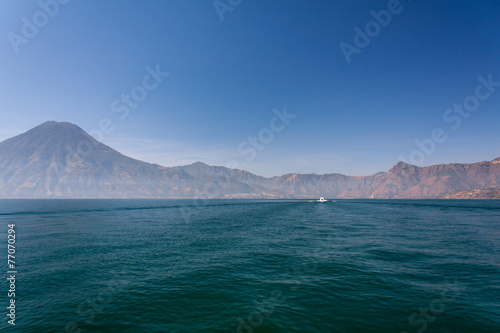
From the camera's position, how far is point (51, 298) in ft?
63.6

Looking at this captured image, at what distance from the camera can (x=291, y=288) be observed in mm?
20547

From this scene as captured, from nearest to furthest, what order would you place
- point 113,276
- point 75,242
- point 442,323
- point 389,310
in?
point 442,323 < point 389,310 < point 113,276 < point 75,242

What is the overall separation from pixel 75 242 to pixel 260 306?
4426cm

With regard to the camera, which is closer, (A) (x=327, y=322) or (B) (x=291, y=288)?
(A) (x=327, y=322)

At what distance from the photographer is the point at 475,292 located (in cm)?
1948

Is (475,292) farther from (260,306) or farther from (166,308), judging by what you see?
(166,308)

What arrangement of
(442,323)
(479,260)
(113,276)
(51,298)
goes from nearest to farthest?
(442,323) → (51,298) → (113,276) → (479,260)

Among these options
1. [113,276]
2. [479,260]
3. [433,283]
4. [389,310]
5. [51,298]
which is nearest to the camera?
[389,310]

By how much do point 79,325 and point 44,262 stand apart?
2220 cm

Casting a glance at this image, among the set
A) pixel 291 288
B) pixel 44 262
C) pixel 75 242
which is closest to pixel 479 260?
pixel 291 288

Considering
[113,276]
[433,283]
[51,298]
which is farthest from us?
[113,276]

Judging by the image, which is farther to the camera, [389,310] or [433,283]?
[433,283]

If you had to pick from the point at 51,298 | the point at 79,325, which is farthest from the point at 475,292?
the point at 51,298

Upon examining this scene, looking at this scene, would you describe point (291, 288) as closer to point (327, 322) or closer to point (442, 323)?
point (327, 322)
